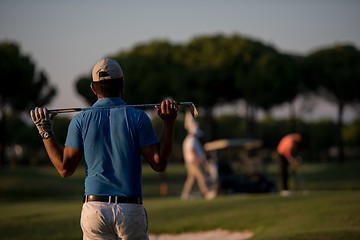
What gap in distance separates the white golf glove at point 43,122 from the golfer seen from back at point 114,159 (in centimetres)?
10

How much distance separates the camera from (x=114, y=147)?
3.76 m

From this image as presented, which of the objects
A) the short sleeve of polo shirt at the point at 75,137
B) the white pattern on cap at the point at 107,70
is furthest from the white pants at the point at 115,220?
the white pattern on cap at the point at 107,70

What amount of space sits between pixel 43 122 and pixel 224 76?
43817 millimetres

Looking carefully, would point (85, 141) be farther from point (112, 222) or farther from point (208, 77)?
point (208, 77)

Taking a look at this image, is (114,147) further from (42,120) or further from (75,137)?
(42,120)

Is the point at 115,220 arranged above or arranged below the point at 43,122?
below

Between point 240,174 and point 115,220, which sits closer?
point 115,220

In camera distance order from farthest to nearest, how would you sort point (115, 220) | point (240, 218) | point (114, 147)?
point (240, 218) < point (114, 147) < point (115, 220)

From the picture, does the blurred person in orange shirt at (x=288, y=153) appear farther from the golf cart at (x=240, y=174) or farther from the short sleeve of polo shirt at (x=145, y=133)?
the short sleeve of polo shirt at (x=145, y=133)

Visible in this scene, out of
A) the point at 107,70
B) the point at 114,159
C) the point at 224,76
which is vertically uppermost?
the point at 224,76

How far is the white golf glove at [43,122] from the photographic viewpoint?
12.9 ft

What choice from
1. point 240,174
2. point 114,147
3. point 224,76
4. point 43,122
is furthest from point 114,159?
point 224,76

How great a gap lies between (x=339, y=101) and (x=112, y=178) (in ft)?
156

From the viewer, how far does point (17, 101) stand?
4725cm
